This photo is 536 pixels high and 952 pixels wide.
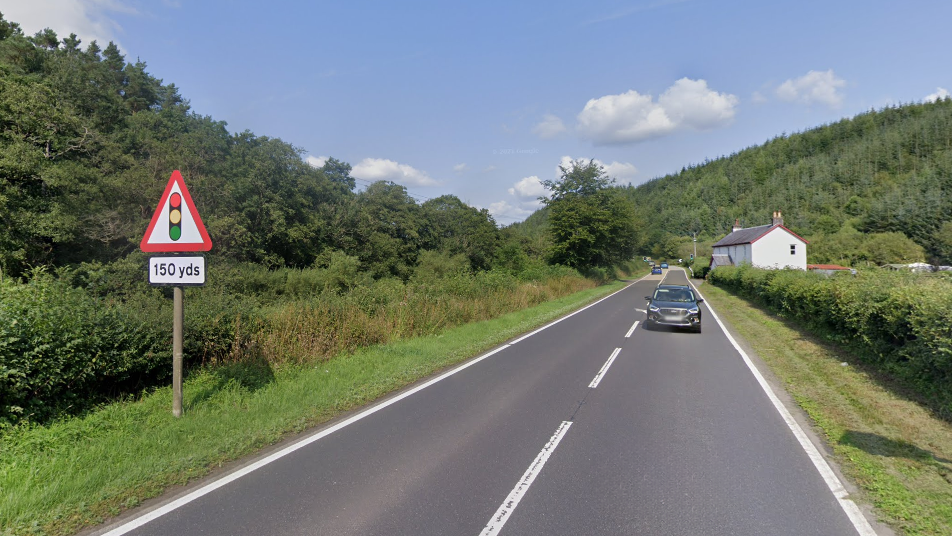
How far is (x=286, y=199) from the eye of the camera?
3941 cm

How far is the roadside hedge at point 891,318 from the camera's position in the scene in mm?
6691

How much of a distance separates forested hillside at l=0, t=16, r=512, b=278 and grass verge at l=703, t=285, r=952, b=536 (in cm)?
1232

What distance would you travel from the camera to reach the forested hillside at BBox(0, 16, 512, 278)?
1744 centimetres

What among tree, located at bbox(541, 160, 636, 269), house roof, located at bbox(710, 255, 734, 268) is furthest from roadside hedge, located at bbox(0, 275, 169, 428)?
house roof, located at bbox(710, 255, 734, 268)

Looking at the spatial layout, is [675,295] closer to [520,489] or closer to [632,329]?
[632,329]

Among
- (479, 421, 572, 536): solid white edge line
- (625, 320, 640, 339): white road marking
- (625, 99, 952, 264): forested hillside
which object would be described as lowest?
(479, 421, 572, 536): solid white edge line

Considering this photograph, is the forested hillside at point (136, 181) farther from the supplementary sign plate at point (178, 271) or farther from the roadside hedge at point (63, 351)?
the supplementary sign plate at point (178, 271)

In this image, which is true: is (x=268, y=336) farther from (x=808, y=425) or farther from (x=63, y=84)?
(x=63, y=84)

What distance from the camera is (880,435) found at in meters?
5.47

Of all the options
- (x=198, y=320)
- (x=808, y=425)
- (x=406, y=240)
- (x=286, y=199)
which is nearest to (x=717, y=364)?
(x=808, y=425)

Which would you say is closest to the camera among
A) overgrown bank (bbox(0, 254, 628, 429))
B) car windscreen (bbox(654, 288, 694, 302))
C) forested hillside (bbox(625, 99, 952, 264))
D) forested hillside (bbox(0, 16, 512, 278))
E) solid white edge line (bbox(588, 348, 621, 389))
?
overgrown bank (bbox(0, 254, 628, 429))

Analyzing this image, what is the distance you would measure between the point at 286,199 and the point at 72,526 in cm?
3931

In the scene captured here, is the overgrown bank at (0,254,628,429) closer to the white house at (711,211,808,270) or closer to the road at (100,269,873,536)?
the road at (100,269,873,536)

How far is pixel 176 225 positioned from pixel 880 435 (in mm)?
9149
